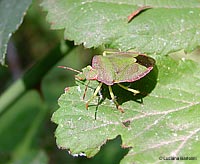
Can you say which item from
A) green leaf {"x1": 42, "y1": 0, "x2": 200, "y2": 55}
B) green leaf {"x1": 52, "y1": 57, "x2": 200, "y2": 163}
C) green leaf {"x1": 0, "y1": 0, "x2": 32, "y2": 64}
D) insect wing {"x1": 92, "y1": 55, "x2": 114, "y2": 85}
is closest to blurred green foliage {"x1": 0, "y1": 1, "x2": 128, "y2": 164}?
green leaf {"x1": 0, "y1": 0, "x2": 32, "y2": 64}

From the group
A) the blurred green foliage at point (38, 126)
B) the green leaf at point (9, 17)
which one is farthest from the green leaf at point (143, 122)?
the blurred green foliage at point (38, 126)

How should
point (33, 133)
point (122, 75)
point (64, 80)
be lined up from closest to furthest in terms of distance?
point (122, 75), point (33, 133), point (64, 80)

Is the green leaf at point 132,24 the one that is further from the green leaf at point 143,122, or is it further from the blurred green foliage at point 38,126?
the blurred green foliage at point 38,126

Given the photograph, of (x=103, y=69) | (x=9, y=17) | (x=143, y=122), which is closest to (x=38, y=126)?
(x=9, y=17)

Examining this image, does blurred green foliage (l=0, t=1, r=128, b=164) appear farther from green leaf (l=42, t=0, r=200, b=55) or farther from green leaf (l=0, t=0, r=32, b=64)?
green leaf (l=42, t=0, r=200, b=55)

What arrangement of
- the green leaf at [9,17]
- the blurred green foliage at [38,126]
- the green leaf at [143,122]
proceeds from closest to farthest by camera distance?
the green leaf at [143,122], the green leaf at [9,17], the blurred green foliage at [38,126]

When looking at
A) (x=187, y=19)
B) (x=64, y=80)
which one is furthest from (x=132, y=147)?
(x=64, y=80)

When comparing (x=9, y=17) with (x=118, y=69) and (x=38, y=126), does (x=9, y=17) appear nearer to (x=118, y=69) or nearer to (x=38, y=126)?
(x=118, y=69)

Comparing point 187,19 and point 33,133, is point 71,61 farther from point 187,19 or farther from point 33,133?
point 187,19
